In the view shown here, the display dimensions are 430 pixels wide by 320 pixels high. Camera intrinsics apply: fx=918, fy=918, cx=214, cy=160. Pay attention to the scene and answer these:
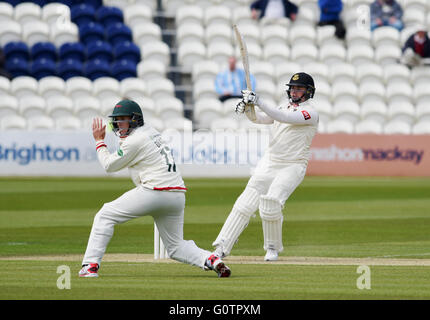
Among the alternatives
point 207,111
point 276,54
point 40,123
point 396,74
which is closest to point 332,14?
point 276,54

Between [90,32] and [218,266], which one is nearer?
[218,266]

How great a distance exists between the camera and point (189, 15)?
28219mm

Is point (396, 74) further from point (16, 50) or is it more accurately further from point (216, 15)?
point (16, 50)

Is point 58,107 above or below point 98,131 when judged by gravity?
above

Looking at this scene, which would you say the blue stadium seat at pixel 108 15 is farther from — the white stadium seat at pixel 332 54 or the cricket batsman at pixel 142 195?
the cricket batsman at pixel 142 195

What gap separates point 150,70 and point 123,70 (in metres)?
0.78

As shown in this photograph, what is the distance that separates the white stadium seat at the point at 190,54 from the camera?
27239 millimetres

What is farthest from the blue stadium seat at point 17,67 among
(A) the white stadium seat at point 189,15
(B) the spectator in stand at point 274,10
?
(B) the spectator in stand at point 274,10

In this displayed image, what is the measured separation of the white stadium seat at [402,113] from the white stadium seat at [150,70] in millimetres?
6768

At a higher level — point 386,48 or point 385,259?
point 386,48

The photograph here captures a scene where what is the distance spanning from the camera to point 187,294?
273 inches
